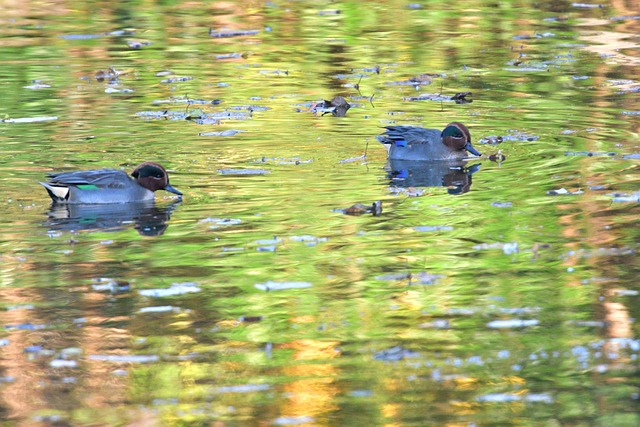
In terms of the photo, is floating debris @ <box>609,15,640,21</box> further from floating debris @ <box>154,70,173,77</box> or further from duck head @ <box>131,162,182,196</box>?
duck head @ <box>131,162,182,196</box>

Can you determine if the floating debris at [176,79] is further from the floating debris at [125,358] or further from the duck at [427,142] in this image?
the floating debris at [125,358]

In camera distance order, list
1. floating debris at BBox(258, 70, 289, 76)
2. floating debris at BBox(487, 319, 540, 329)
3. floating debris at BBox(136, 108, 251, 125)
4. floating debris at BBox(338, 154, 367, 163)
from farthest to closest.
Result: floating debris at BBox(258, 70, 289, 76)
floating debris at BBox(136, 108, 251, 125)
floating debris at BBox(338, 154, 367, 163)
floating debris at BBox(487, 319, 540, 329)

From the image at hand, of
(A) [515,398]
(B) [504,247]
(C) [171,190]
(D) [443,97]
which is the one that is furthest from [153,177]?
(D) [443,97]

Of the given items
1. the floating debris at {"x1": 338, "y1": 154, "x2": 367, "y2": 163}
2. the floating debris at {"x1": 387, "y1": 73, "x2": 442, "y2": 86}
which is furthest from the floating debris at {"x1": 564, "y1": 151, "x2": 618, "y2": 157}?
the floating debris at {"x1": 387, "y1": 73, "x2": 442, "y2": 86}

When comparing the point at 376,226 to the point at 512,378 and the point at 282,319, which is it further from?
the point at 512,378

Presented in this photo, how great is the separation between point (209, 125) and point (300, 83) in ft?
10.7

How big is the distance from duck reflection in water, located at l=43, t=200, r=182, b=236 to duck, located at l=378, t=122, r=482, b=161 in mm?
2851

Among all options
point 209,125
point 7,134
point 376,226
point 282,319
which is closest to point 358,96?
point 209,125

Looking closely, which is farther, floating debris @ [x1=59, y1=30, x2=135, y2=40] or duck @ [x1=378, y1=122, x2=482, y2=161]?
floating debris @ [x1=59, y1=30, x2=135, y2=40]

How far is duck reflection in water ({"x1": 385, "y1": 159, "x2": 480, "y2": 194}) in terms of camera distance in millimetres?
12398

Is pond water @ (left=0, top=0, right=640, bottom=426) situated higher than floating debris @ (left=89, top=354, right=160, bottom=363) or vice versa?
floating debris @ (left=89, top=354, right=160, bottom=363)

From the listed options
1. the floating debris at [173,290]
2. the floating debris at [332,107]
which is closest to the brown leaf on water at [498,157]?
the floating debris at [332,107]

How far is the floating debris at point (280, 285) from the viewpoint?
8.82 meters

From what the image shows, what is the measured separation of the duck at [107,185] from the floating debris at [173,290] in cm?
291
